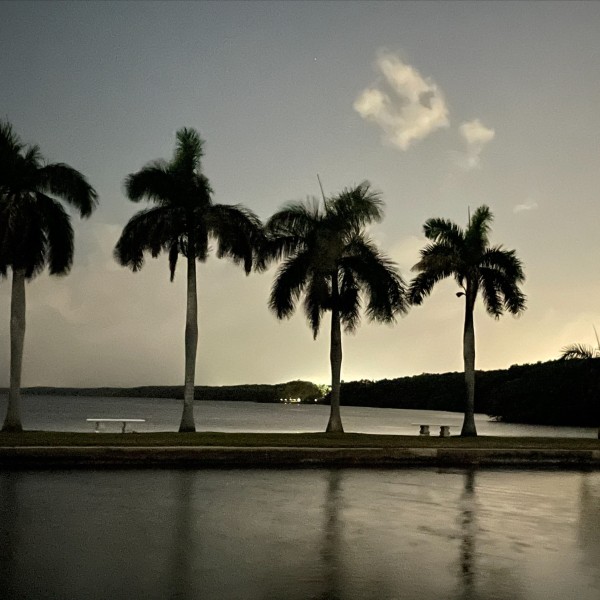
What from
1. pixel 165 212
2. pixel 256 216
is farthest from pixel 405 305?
pixel 165 212

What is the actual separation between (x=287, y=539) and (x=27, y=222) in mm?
18772

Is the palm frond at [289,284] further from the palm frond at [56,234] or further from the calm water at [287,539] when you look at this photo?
the calm water at [287,539]

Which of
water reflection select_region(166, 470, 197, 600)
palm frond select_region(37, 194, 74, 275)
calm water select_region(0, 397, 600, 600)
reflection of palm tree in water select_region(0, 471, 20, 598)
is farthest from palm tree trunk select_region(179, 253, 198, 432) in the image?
water reflection select_region(166, 470, 197, 600)

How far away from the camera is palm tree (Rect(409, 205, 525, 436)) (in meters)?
32.9

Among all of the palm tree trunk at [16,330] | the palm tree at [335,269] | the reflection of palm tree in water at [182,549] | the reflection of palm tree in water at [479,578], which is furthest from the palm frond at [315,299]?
the reflection of palm tree in water at [479,578]

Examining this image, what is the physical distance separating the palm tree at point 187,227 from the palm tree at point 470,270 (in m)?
7.89

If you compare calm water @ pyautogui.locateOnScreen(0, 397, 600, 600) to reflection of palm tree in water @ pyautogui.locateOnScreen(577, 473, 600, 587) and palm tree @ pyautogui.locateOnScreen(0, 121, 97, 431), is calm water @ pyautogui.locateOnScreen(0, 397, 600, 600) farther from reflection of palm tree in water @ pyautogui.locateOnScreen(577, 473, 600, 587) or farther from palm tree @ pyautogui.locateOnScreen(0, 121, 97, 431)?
palm tree @ pyautogui.locateOnScreen(0, 121, 97, 431)

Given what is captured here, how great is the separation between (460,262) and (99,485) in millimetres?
21197

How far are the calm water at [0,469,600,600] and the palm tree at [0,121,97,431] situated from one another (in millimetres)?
10977

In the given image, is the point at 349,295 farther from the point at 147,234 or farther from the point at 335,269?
the point at 147,234

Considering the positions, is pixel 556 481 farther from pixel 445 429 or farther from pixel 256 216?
pixel 445 429

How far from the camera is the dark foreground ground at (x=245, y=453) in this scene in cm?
1795

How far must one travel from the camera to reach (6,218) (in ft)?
84.2

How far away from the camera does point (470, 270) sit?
32.8 metres
